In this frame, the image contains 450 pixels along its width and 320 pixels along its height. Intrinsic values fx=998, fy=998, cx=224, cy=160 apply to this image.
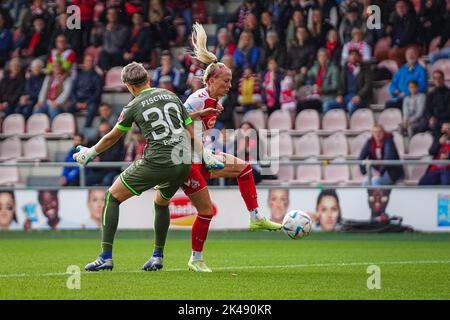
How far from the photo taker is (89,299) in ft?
27.2

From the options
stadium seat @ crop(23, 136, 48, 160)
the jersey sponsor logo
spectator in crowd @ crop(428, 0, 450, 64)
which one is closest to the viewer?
the jersey sponsor logo

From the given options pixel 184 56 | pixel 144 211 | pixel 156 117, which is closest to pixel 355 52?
pixel 184 56

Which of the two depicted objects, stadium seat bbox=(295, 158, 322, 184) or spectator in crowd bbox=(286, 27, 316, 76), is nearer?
stadium seat bbox=(295, 158, 322, 184)

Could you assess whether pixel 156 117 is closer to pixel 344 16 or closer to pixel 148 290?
pixel 148 290

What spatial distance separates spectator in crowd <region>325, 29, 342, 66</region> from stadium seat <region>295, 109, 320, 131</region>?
1.15m

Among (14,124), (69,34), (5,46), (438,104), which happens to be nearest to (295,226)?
(438,104)

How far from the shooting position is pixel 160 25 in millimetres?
23078

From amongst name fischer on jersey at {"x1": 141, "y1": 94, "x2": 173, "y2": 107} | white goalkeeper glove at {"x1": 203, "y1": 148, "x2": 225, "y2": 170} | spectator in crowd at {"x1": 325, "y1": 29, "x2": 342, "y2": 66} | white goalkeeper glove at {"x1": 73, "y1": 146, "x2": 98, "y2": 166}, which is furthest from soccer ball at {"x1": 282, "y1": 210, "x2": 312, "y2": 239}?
spectator in crowd at {"x1": 325, "y1": 29, "x2": 342, "y2": 66}

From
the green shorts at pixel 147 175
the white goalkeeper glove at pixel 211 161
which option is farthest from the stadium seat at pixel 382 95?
the green shorts at pixel 147 175

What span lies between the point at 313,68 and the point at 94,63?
16.8ft

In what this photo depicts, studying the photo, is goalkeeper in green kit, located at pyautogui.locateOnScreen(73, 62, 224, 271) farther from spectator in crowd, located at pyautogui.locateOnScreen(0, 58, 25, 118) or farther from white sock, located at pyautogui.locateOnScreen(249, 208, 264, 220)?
spectator in crowd, located at pyautogui.locateOnScreen(0, 58, 25, 118)

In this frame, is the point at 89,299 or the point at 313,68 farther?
the point at 313,68

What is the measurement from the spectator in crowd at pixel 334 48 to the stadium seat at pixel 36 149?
658cm

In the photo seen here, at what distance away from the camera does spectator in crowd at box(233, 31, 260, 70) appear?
21625mm
